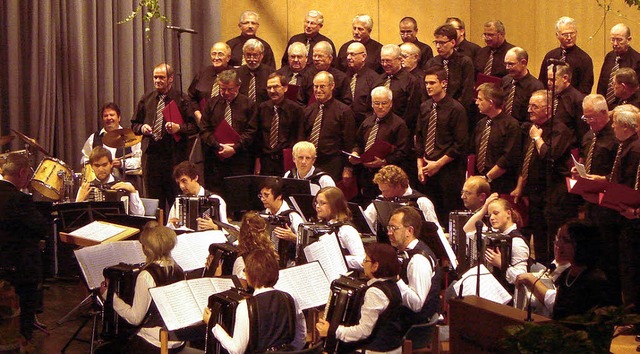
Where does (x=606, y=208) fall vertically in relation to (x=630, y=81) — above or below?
below

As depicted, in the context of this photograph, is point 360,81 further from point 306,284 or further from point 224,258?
point 306,284

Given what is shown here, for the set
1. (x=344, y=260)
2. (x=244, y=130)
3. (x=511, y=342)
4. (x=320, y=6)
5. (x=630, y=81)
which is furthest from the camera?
(x=320, y=6)

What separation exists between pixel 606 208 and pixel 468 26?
6.19 meters

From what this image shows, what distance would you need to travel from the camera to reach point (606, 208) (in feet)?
24.7

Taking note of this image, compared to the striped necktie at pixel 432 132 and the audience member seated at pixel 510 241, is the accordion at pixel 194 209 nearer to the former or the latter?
the striped necktie at pixel 432 132

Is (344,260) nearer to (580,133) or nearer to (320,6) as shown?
(580,133)

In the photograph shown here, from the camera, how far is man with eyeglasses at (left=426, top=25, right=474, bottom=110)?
31.3ft

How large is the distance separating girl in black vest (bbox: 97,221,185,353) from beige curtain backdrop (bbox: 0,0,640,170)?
17.9 feet

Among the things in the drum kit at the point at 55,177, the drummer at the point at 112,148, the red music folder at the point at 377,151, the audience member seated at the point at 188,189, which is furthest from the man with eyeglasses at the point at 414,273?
the drummer at the point at 112,148

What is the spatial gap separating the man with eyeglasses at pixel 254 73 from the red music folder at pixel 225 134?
665 millimetres

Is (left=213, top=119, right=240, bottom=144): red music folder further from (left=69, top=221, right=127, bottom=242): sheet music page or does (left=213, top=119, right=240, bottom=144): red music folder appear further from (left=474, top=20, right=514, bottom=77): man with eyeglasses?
(left=474, top=20, right=514, bottom=77): man with eyeglasses

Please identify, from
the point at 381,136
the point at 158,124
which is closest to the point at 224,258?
the point at 381,136

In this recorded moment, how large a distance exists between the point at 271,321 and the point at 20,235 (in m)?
2.48

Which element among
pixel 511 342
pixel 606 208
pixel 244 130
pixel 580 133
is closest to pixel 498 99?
pixel 580 133
